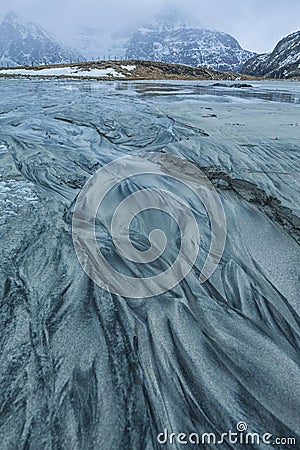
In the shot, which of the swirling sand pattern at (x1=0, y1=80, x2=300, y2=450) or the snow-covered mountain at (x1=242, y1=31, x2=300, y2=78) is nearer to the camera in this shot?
the swirling sand pattern at (x1=0, y1=80, x2=300, y2=450)

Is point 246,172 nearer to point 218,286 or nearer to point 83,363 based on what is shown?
point 218,286

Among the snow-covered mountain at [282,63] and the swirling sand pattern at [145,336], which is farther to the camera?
the snow-covered mountain at [282,63]

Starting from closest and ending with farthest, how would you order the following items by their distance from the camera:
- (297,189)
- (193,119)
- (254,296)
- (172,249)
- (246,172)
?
(254,296) < (172,249) < (297,189) < (246,172) < (193,119)

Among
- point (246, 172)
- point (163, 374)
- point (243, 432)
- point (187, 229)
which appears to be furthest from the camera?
point (246, 172)

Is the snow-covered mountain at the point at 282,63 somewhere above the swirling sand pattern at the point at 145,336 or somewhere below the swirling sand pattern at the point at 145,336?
above

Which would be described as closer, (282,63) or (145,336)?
(145,336)

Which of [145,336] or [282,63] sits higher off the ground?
[282,63]

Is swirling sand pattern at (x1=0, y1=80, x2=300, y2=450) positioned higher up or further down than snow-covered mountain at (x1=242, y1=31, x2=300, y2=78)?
further down

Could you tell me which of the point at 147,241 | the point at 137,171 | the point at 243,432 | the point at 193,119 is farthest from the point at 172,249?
the point at 193,119
